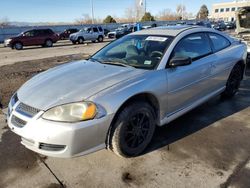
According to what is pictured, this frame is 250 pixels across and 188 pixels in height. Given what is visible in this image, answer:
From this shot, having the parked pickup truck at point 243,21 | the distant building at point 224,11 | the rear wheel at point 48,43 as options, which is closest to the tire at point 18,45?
the rear wheel at point 48,43

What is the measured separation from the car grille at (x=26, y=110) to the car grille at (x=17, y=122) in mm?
87

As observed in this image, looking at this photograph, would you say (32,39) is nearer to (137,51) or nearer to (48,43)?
(48,43)

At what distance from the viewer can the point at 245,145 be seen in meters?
3.75

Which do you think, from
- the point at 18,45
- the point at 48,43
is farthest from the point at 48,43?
the point at 18,45

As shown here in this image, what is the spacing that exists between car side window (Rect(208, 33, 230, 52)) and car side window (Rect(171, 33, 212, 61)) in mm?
206

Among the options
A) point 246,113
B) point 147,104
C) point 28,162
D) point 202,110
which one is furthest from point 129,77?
point 246,113

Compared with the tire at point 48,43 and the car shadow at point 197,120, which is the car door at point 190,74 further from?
the tire at point 48,43

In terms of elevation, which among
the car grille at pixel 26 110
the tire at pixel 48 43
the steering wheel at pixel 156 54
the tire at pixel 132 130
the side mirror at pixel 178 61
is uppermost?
the steering wheel at pixel 156 54

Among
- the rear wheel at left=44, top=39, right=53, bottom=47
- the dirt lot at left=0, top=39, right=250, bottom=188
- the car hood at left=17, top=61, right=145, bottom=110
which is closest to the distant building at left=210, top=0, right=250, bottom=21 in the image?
the rear wheel at left=44, top=39, right=53, bottom=47

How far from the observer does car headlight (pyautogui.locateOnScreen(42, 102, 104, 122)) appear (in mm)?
2805

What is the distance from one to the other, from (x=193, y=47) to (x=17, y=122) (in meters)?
2.85

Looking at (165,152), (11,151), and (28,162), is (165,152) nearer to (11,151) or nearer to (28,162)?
(28,162)

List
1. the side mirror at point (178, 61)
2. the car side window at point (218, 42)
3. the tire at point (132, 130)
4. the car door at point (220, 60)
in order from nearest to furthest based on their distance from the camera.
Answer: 1. the tire at point (132, 130)
2. the side mirror at point (178, 61)
3. the car door at point (220, 60)
4. the car side window at point (218, 42)

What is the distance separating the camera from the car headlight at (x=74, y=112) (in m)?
2.80
